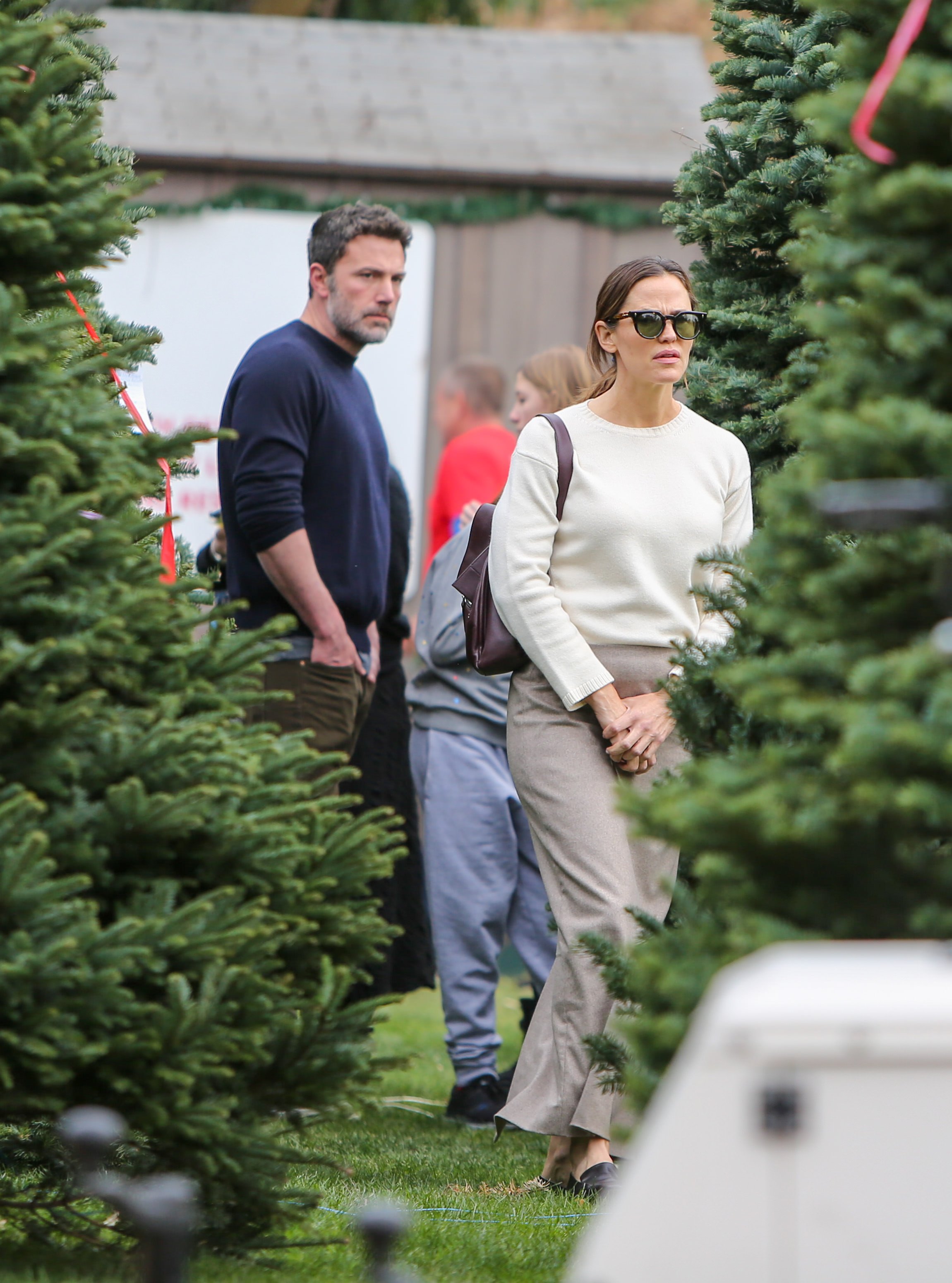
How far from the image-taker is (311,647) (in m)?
5.28

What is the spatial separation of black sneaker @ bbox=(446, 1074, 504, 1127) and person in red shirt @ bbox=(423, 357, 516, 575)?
Answer: 198 centimetres

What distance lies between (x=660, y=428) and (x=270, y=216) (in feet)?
17.0

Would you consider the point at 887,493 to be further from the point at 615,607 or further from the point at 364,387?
the point at 364,387

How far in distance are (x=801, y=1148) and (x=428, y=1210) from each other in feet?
7.49

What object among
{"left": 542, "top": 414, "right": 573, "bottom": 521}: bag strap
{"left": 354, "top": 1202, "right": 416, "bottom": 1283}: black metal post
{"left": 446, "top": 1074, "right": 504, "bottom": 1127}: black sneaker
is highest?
{"left": 542, "top": 414, "right": 573, "bottom": 521}: bag strap

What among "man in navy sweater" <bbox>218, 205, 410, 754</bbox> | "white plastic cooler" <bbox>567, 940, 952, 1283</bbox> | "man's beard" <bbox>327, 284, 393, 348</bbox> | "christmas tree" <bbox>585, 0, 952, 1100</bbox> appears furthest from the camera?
"man's beard" <bbox>327, 284, 393, 348</bbox>

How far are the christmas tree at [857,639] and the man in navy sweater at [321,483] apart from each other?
Answer: 8.30 ft

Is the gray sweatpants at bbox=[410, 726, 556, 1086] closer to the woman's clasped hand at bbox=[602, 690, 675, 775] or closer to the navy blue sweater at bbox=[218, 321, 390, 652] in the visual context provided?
the navy blue sweater at bbox=[218, 321, 390, 652]

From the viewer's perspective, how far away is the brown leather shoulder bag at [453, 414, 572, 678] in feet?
14.9

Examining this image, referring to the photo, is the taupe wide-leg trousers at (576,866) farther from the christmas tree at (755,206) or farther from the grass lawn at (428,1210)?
the christmas tree at (755,206)

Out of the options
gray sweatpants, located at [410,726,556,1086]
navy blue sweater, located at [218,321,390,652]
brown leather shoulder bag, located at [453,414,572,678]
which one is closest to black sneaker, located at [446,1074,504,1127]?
gray sweatpants, located at [410,726,556,1086]

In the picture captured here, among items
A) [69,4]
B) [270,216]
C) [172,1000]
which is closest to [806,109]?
[172,1000]

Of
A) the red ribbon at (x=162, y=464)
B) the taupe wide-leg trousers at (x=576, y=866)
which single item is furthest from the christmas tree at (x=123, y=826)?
the taupe wide-leg trousers at (x=576, y=866)

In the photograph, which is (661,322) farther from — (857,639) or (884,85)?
(857,639)
